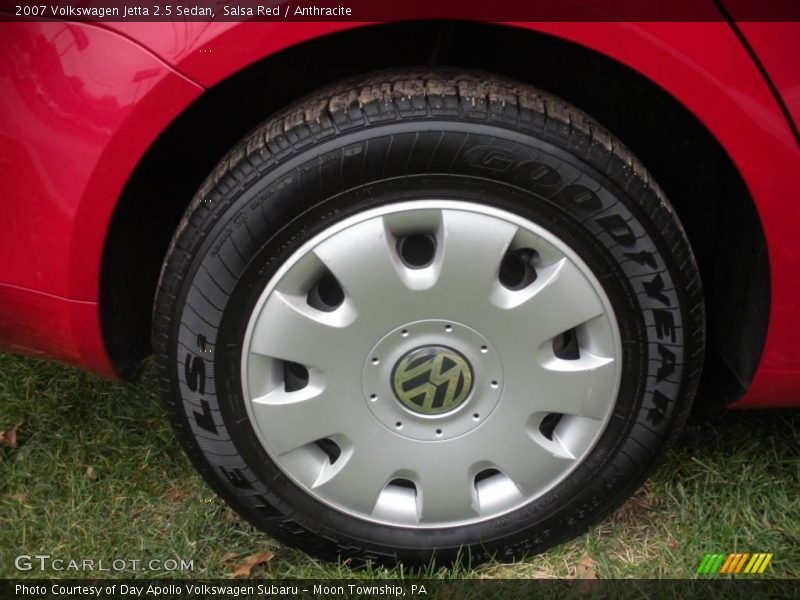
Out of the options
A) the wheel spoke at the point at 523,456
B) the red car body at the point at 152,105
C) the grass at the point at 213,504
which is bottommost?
the grass at the point at 213,504

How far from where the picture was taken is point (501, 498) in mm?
1710

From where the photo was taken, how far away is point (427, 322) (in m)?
1.57

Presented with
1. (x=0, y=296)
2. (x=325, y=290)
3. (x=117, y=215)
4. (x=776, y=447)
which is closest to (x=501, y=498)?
(x=325, y=290)

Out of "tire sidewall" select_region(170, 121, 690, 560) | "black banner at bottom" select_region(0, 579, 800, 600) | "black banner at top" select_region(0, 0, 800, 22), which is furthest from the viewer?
"black banner at bottom" select_region(0, 579, 800, 600)

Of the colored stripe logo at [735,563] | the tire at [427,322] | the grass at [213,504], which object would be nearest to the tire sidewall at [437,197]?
the tire at [427,322]

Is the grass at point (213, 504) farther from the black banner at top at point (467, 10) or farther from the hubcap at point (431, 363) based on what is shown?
the black banner at top at point (467, 10)

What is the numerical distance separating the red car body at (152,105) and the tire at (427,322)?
0.50 feet

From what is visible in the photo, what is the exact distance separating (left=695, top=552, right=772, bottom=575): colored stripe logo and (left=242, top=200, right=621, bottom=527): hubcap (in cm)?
38

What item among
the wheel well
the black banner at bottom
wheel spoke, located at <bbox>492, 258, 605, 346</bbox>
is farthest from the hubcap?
the wheel well

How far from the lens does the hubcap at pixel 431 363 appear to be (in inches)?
59.9

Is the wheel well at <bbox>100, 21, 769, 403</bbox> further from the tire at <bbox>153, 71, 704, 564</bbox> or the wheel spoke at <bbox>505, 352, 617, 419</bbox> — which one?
the wheel spoke at <bbox>505, 352, 617, 419</bbox>

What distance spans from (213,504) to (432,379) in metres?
0.69

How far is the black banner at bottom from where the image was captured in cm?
172

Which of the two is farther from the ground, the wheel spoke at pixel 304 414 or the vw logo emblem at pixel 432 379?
the vw logo emblem at pixel 432 379
